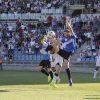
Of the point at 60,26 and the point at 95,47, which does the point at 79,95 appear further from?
the point at 60,26

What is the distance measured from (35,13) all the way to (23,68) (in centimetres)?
967

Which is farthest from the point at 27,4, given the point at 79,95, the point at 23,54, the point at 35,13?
the point at 79,95

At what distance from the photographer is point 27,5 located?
50.6 meters

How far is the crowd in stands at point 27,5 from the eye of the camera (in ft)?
163

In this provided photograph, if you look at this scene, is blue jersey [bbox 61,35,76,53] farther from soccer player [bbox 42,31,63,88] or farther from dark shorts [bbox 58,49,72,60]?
soccer player [bbox 42,31,63,88]

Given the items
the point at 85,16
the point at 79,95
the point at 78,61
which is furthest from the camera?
the point at 85,16

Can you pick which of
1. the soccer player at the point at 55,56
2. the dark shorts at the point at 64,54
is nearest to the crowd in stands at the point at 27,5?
the soccer player at the point at 55,56

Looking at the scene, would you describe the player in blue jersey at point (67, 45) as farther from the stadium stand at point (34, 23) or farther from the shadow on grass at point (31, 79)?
the stadium stand at point (34, 23)

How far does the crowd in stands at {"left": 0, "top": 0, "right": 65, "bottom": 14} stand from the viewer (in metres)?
49.7

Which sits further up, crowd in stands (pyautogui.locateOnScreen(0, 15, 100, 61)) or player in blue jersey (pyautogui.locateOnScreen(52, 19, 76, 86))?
player in blue jersey (pyautogui.locateOnScreen(52, 19, 76, 86))

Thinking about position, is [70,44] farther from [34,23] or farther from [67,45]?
[34,23]

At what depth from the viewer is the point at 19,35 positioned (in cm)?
4584

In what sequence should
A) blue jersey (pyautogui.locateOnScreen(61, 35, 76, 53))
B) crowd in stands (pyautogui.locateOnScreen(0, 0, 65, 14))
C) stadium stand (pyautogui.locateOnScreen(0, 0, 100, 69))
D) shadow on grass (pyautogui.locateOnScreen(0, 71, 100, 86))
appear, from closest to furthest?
blue jersey (pyautogui.locateOnScreen(61, 35, 76, 53)) < shadow on grass (pyautogui.locateOnScreen(0, 71, 100, 86)) < stadium stand (pyautogui.locateOnScreen(0, 0, 100, 69)) < crowd in stands (pyautogui.locateOnScreen(0, 0, 65, 14))

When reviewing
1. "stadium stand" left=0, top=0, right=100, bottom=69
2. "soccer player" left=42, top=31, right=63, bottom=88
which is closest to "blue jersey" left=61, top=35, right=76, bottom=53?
"soccer player" left=42, top=31, right=63, bottom=88
